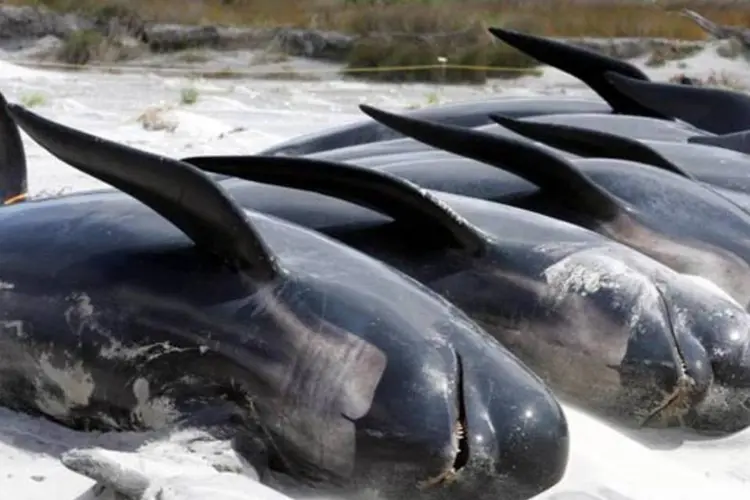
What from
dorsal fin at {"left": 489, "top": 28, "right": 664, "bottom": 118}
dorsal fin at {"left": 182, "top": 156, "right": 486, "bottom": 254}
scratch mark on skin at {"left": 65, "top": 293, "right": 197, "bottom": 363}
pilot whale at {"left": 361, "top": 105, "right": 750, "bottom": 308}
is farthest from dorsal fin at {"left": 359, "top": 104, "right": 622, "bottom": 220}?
dorsal fin at {"left": 489, "top": 28, "right": 664, "bottom": 118}

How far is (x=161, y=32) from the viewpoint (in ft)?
77.7

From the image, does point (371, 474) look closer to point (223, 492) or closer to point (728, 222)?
point (223, 492)

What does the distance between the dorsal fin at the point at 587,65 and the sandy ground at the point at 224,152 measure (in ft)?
7.78

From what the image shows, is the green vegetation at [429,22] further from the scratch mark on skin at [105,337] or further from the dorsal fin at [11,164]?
the scratch mark on skin at [105,337]

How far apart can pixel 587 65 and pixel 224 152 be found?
3.13 meters

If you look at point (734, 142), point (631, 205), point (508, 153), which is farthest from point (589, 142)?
point (734, 142)

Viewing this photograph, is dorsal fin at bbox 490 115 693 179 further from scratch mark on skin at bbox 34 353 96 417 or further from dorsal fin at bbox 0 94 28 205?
scratch mark on skin at bbox 34 353 96 417

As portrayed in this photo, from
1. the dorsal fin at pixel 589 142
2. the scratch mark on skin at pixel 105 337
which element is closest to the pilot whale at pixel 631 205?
the dorsal fin at pixel 589 142

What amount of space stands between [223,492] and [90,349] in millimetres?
599

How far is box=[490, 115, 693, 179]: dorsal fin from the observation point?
4715 millimetres

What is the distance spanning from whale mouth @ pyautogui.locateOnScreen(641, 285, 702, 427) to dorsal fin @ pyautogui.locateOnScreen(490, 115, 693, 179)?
3.77ft

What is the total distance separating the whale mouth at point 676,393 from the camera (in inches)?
140

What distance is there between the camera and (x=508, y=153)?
4.04 meters

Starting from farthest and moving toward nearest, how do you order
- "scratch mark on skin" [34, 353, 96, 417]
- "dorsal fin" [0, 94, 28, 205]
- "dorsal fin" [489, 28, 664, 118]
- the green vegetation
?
the green vegetation, "dorsal fin" [489, 28, 664, 118], "dorsal fin" [0, 94, 28, 205], "scratch mark on skin" [34, 353, 96, 417]
